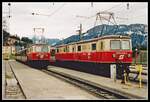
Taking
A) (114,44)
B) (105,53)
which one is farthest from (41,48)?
(114,44)

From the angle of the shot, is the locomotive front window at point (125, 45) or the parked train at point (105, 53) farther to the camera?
the locomotive front window at point (125, 45)

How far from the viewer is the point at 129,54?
85.6 ft

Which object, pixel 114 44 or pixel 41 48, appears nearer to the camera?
pixel 114 44

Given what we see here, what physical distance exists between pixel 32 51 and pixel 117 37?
16.2 metres

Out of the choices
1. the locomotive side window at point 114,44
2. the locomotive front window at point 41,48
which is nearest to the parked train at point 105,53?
the locomotive side window at point 114,44

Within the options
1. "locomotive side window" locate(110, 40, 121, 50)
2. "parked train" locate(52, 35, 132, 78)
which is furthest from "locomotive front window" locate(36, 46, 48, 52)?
"locomotive side window" locate(110, 40, 121, 50)

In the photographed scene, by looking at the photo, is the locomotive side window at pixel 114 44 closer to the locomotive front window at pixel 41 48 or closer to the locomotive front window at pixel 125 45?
the locomotive front window at pixel 125 45

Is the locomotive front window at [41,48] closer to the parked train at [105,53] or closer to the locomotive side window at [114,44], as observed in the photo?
the parked train at [105,53]

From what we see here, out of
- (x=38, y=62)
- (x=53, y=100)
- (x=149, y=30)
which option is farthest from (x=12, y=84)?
Result: (x=38, y=62)

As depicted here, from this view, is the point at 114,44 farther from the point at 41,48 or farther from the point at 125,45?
the point at 41,48

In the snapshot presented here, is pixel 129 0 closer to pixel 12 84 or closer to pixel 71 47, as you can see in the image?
pixel 12 84

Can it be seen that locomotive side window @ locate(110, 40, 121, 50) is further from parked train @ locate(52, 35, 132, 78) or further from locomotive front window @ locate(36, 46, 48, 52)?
locomotive front window @ locate(36, 46, 48, 52)

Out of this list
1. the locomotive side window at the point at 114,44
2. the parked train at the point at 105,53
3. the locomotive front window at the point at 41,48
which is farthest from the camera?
the locomotive front window at the point at 41,48

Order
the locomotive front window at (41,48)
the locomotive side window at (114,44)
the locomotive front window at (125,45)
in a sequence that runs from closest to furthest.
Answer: the locomotive side window at (114,44) < the locomotive front window at (125,45) < the locomotive front window at (41,48)
